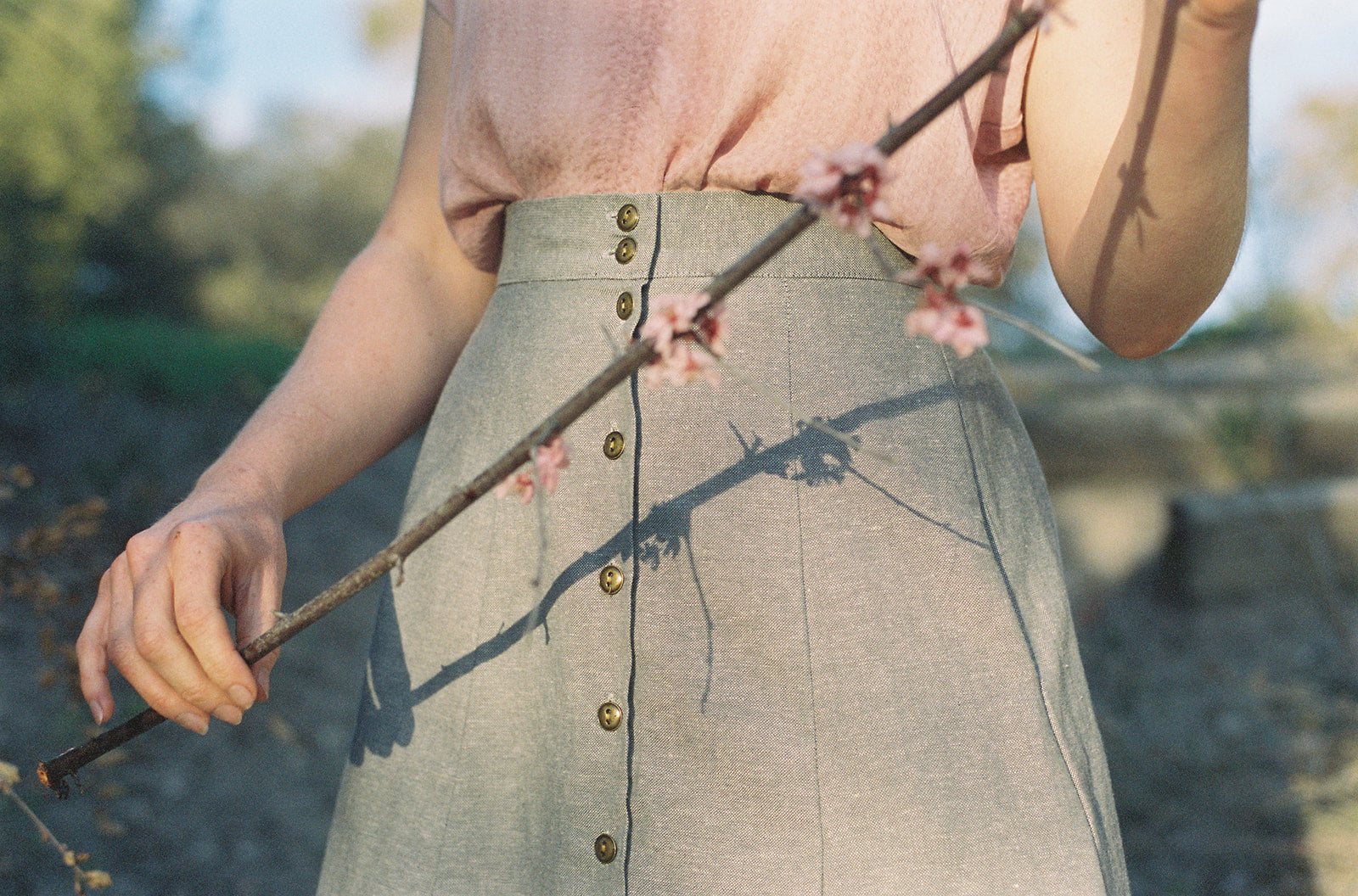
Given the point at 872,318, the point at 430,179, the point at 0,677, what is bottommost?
the point at 872,318

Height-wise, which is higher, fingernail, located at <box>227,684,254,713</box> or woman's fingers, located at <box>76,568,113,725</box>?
woman's fingers, located at <box>76,568,113,725</box>

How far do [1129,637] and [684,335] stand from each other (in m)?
5.99

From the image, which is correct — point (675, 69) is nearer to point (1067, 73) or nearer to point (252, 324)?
point (1067, 73)

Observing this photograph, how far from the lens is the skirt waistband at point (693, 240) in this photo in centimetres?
110

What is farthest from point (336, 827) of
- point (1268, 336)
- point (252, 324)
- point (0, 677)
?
point (252, 324)

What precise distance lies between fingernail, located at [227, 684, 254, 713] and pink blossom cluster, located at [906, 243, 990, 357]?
69 centimetres

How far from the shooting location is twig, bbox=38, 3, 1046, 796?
23.9 inches

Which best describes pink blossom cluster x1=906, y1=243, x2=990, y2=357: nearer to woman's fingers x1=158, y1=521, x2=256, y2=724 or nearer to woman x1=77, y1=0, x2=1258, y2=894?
woman x1=77, y1=0, x2=1258, y2=894

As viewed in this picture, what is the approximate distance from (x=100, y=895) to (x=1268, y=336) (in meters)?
7.41

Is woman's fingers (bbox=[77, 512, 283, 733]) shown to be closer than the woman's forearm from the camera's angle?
Yes

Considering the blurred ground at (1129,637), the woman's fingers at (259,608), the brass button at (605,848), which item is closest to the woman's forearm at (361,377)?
the woman's fingers at (259,608)

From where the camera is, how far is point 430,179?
1.46 meters

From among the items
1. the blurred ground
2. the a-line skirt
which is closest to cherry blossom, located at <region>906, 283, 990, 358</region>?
the a-line skirt

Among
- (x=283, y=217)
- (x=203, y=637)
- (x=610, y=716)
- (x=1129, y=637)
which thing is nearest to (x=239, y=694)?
(x=203, y=637)
